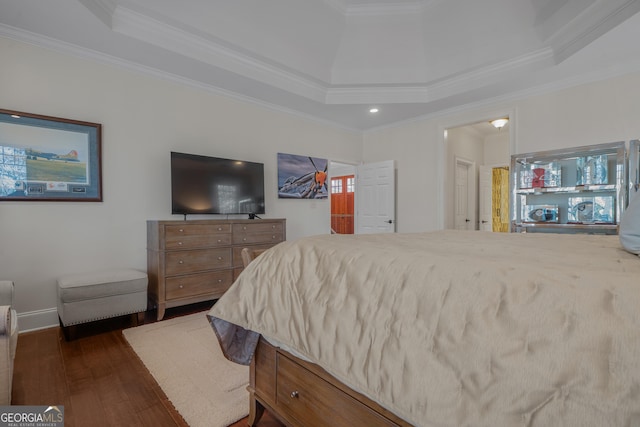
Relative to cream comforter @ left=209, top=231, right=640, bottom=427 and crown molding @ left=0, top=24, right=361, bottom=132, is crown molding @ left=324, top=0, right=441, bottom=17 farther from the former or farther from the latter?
cream comforter @ left=209, top=231, right=640, bottom=427

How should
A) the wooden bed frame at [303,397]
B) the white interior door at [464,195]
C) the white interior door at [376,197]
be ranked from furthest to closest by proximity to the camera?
the white interior door at [464,195], the white interior door at [376,197], the wooden bed frame at [303,397]

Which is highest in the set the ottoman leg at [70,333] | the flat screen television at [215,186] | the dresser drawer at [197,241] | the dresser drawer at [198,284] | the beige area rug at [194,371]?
the flat screen television at [215,186]

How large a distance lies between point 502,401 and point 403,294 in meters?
0.34

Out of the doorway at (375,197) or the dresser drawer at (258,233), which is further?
the doorway at (375,197)

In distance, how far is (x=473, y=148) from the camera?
5.98 metres

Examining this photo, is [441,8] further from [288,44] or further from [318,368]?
[318,368]

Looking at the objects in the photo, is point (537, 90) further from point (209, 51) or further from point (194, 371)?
point (194, 371)

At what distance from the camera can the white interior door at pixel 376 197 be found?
17.2ft

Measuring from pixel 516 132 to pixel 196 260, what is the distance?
4.29 metres

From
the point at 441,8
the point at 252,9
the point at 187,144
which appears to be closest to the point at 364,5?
the point at 441,8

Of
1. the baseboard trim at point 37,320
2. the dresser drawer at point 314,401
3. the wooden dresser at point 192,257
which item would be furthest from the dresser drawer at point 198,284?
the dresser drawer at point 314,401

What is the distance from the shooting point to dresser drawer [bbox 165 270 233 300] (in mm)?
3084

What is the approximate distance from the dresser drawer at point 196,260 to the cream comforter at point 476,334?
228cm

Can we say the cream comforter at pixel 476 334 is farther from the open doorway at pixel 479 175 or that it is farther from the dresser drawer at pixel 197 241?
the open doorway at pixel 479 175
